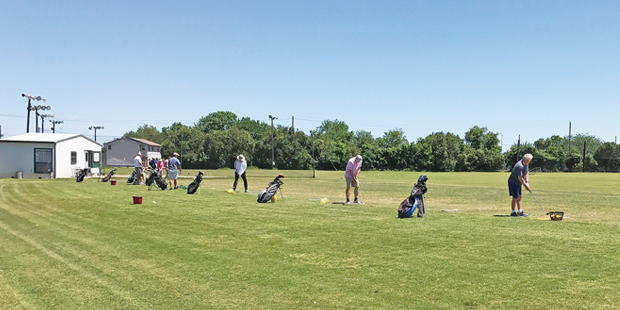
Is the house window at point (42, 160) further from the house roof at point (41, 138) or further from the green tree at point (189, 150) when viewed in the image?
the green tree at point (189, 150)

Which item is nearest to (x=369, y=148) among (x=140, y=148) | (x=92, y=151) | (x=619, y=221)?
(x=140, y=148)

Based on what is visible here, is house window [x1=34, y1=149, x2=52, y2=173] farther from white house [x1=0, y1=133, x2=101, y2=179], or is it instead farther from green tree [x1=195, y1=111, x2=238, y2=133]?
green tree [x1=195, y1=111, x2=238, y2=133]

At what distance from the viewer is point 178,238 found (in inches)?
372

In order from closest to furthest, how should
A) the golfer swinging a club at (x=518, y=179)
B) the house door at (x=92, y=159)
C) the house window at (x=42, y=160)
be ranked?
the golfer swinging a club at (x=518, y=179) → the house window at (x=42, y=160) → the house door at (x=92, y=159)

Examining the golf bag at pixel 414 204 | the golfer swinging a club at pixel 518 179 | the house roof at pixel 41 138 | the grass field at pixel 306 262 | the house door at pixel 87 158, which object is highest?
the house roof at pixel 41 138

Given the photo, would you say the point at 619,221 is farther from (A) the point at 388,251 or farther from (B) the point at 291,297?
(B) the point at 291,297

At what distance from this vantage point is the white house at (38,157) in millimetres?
37375

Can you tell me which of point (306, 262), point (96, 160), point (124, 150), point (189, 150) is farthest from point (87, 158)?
point (124, 150)

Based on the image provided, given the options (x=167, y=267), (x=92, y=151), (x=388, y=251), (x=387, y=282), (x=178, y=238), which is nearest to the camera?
(x=387, y=282)

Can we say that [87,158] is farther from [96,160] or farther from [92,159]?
[96,160]

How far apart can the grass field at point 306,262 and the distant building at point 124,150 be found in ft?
252

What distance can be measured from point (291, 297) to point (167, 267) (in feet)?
7.95

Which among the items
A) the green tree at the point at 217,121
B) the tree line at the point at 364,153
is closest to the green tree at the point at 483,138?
the tree line at the point at 364,153

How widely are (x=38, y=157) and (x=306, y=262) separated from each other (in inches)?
1482
